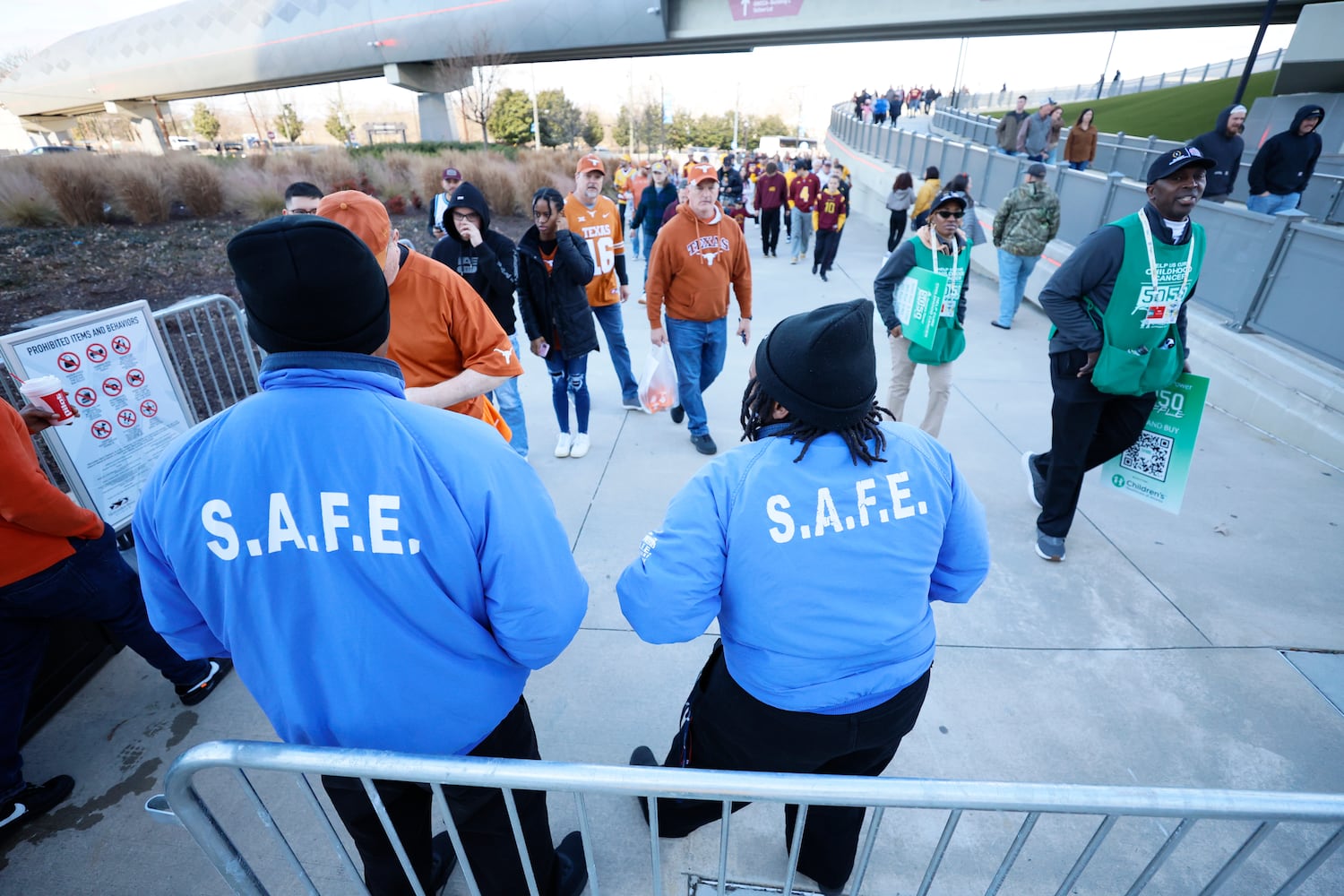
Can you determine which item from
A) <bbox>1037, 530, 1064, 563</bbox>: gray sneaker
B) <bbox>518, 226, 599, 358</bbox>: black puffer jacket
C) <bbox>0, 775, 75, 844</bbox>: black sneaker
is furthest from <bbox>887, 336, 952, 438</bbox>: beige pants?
<bbox>0, 775, 75, 844</bbox>: black sneaker

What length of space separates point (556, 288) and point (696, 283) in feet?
3.23

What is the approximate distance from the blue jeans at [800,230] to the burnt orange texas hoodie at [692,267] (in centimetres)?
714

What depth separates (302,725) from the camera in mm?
1428

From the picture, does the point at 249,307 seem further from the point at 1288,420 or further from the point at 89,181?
the point at 89,181

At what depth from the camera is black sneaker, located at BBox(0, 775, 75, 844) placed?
231cm

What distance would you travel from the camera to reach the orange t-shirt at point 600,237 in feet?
17.9

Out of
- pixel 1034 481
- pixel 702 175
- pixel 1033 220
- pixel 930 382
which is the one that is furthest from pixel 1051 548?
pixel 1033 220

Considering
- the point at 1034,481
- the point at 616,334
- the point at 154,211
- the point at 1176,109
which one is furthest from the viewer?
the point at 1176,109

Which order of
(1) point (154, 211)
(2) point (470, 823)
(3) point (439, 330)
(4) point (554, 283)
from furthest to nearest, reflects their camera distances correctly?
(1) point (154, 211) < (4) point (554, 283) < (3) point (439, 330) < (2) point (470, 823)

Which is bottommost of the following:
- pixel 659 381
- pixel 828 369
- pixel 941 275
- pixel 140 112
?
pixel 140 112

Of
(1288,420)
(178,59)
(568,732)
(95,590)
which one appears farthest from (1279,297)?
(178,59)

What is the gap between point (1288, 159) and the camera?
7.32 meters

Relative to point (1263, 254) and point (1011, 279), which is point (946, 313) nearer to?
point (1263, 254)

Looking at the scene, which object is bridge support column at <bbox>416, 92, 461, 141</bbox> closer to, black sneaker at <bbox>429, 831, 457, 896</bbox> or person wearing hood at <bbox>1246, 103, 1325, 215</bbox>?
person wearing hood at <bbox>1246, 103, 1325, 215</bbox>
